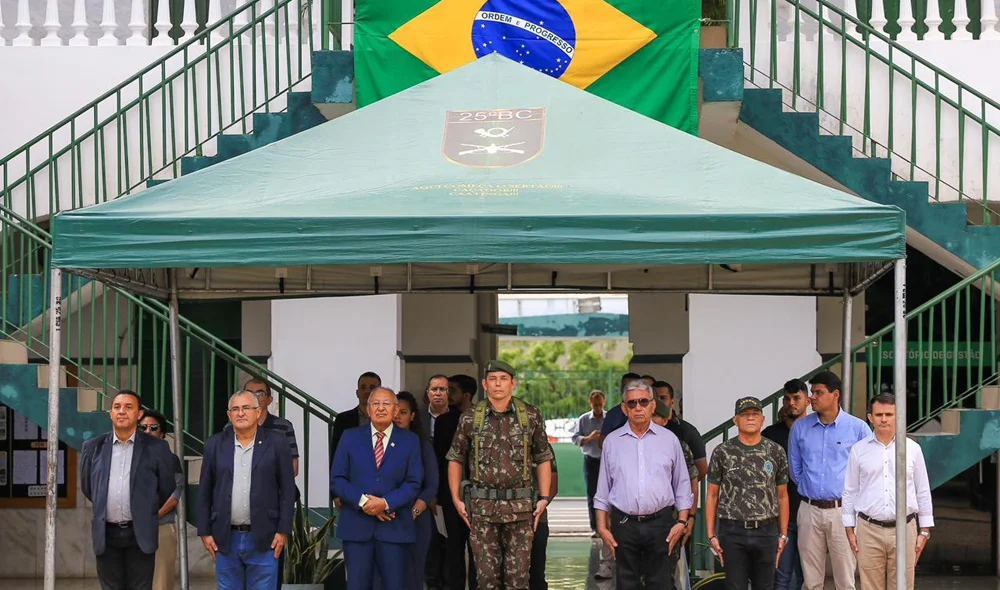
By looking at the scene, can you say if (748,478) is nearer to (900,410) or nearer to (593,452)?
(900,410)

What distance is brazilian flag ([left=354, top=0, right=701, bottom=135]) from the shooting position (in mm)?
11977

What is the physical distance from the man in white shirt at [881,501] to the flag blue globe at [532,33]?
14.9 feet

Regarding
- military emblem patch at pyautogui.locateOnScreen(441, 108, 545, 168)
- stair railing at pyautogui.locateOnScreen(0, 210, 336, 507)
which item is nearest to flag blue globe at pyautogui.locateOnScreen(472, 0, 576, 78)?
military emblem patch at pyautogui.locateOnScreen(441, 108, 545, 168)

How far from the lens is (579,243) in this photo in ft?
25.4

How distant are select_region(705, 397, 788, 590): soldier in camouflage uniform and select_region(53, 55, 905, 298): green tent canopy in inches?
54.9

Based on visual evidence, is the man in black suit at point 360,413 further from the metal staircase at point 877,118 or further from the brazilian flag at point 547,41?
the metal staircase at point 877,118

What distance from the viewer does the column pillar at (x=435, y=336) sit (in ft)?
49.6

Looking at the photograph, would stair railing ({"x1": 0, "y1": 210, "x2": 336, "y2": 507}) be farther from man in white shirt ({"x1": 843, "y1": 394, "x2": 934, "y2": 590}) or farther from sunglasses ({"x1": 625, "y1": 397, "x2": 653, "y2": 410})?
man in white shirt ({"x1": 843, "y1": 394, "x2": 934, "y2": 590})

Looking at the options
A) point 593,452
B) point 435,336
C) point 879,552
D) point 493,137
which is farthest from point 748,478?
point 435,336

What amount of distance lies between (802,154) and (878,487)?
429 centimetres

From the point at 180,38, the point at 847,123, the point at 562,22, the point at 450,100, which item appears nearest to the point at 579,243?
the point at 450,100

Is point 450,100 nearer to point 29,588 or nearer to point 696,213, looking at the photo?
point 696,213

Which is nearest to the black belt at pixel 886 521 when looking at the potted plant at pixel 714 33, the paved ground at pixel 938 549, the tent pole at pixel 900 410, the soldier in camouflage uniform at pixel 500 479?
the tent pole at pixel 900 410

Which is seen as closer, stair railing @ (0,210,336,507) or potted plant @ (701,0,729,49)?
stair railing @ (0,210,336,507)
